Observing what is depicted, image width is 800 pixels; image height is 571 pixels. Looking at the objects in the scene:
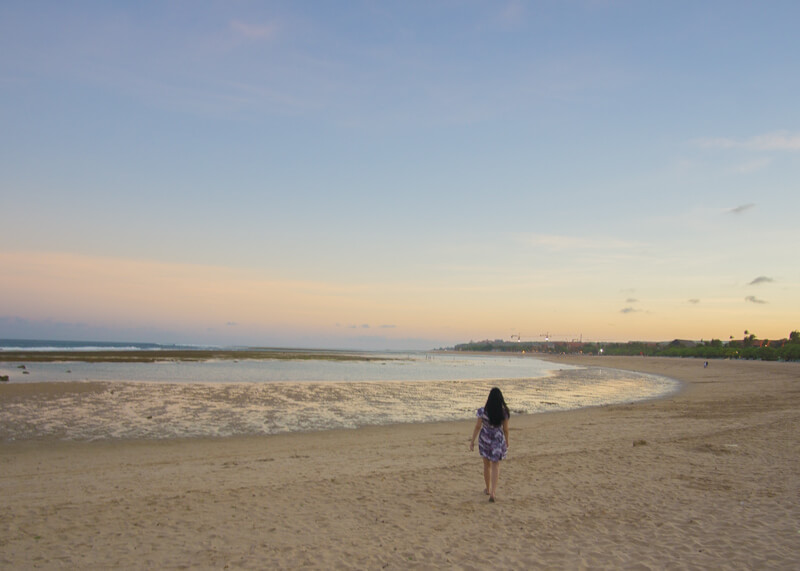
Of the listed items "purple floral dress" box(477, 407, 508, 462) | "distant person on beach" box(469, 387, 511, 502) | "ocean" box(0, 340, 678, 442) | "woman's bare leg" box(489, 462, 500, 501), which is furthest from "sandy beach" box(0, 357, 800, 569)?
"ocean" box(0, 340, 678, 442)

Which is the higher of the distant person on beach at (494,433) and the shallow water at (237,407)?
the distant person on beach at (494,433)

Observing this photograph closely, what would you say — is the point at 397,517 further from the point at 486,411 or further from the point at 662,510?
the point at 662,510

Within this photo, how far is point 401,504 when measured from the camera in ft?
32.9

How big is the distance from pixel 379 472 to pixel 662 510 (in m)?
6.06

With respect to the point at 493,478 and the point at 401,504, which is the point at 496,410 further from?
the point at 401,504

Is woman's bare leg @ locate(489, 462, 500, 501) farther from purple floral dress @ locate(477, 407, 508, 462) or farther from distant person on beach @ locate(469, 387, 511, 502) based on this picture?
purple floral dress @ locate(477, 407, 508, 462)

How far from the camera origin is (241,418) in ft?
74.0

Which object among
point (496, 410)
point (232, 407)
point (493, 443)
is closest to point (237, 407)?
point (232, 407)

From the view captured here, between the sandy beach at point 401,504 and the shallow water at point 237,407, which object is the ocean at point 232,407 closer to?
the shallow water at point 237,407

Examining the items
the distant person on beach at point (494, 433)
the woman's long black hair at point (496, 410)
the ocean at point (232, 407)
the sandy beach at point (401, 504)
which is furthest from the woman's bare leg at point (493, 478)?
the ocean at point (232, 407)

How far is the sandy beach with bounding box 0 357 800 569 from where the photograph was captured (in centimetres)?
753

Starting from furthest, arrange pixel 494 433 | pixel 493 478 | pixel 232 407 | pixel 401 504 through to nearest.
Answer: pixel 232 407 → pixel 493 478 → pixel 494 433 → pixel 401 504

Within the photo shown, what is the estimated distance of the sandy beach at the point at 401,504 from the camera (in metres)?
7.53

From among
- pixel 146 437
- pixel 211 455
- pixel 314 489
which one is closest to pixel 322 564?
pixel 314 489
